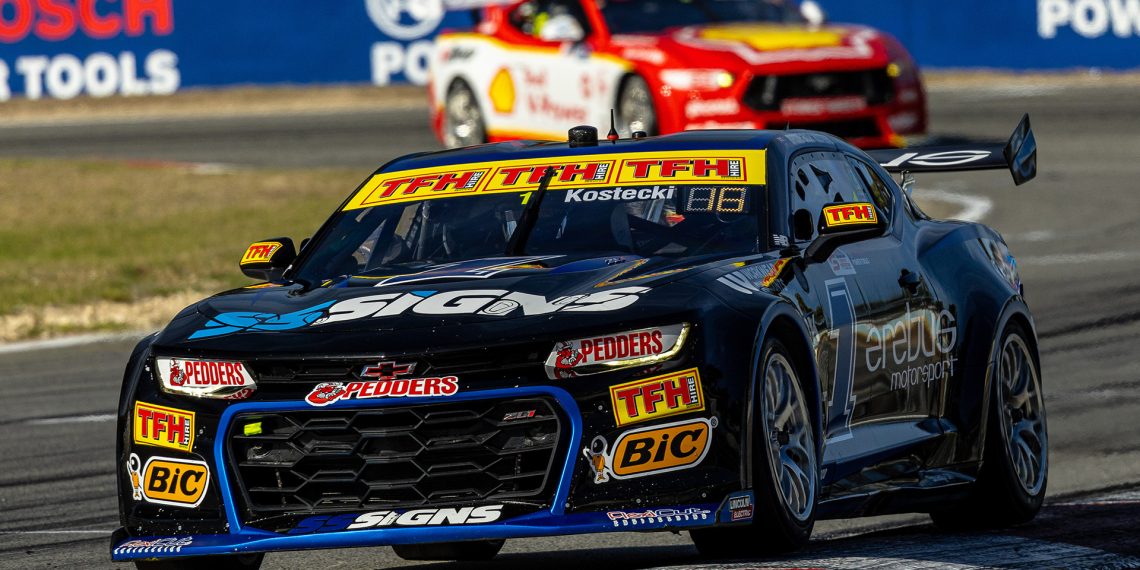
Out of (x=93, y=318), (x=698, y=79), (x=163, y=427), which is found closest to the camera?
(x=163, y=427)

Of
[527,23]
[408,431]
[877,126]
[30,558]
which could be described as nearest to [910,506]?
[408,431]

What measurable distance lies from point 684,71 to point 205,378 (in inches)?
482

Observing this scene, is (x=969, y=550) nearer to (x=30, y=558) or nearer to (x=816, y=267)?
(x=816, y=267)

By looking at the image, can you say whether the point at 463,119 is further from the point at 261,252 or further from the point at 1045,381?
the point at 261,252

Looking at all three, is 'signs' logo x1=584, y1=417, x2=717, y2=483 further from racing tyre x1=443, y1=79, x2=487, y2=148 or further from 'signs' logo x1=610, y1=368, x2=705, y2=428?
racing tyre x1=443, y1=79, x2=487, y2=148

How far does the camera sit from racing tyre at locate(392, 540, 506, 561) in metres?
7.14

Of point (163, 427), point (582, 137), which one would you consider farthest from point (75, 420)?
point (163, 427)

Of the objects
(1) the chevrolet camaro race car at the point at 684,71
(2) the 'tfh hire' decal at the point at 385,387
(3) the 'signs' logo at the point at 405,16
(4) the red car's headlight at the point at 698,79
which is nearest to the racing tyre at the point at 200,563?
(2) the 'tfh hire' decal at the point at 385,387

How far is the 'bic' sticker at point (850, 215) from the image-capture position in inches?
273

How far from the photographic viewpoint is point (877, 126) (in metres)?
18.3

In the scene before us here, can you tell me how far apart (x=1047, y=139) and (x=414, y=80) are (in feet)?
35.1

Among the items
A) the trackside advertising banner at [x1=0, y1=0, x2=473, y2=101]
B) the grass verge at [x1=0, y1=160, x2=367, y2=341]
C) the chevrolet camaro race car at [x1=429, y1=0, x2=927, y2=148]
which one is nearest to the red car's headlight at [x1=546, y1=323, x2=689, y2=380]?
the grass verge at [x1=0, y1=160, x2=367, y2=341]

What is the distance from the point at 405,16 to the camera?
30.9 m

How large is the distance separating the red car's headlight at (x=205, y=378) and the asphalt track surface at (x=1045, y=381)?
1.16 metres
